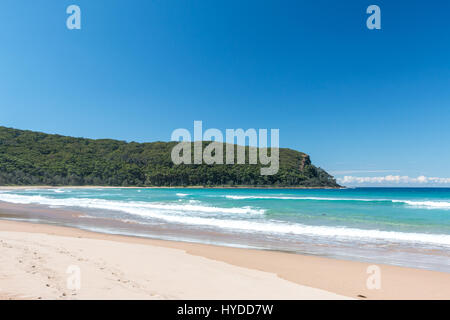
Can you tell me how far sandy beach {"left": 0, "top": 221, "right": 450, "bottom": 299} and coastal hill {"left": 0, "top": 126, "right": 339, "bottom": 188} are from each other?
323ft

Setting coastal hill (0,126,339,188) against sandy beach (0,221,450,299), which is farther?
coastal hill (0,126,339,188)

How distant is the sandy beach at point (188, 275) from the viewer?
167 inches

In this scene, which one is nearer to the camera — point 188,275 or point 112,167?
point 188,275

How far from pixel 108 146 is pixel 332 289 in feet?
478

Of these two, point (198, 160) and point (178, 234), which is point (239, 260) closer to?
point (178, 234)

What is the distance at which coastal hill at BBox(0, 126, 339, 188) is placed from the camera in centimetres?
9538

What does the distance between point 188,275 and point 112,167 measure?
381ft

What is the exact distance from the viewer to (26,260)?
5.79 meters

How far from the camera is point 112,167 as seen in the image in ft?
371

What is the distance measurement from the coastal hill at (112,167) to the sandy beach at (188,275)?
3878 inches

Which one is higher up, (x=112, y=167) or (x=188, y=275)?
(x=112, y=167)

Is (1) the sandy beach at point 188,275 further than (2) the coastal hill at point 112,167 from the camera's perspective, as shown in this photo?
No

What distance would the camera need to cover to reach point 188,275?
5383 millimetres
